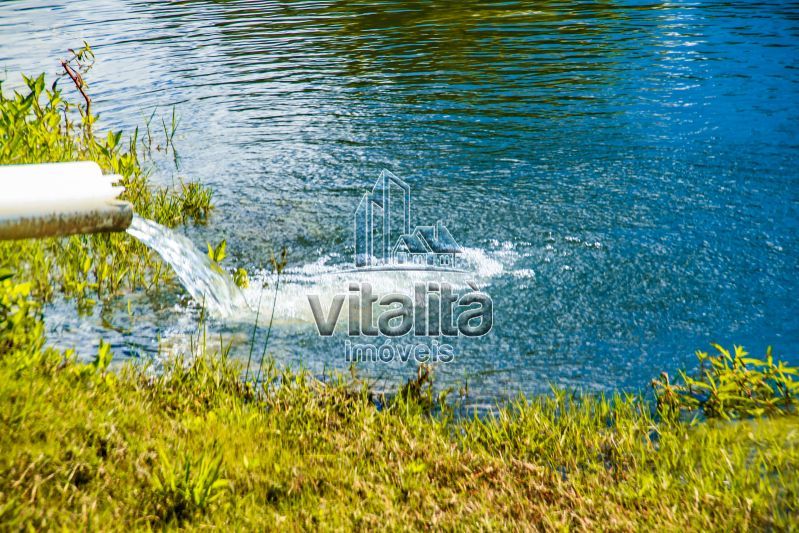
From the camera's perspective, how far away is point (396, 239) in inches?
245

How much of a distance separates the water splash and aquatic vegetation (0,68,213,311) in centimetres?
Answer: 37

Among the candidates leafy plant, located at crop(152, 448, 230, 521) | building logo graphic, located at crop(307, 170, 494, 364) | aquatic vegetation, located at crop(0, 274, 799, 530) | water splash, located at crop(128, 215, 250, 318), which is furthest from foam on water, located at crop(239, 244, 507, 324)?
leafy plant, located at crop(152, 448, 230, 521)

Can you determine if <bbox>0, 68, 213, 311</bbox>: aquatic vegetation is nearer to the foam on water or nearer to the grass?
the foam on water

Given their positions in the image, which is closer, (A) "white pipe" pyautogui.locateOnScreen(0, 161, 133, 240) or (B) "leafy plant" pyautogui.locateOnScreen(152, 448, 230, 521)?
(A) "white pipe" pyautogui.locateOnScreen(0, 161, 133, 240)

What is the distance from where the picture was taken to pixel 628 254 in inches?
222

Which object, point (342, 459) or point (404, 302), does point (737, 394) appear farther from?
point (404, 302)

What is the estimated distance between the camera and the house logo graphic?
582 centimetres

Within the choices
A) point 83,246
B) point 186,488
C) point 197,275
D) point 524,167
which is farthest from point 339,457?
point 524,167

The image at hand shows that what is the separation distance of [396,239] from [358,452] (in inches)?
118

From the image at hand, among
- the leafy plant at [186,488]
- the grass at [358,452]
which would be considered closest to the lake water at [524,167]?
the grass at [358,452]

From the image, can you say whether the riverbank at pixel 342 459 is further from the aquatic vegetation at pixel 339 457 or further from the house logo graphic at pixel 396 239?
the house logo graphic at pixel 396 239

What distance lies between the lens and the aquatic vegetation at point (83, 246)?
16.8 feet

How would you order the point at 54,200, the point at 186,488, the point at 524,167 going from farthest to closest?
1. the point at 524,167
2. the point at 186,488
3. the point at 54,200

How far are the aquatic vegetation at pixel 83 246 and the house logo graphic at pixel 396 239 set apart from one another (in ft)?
4.75
